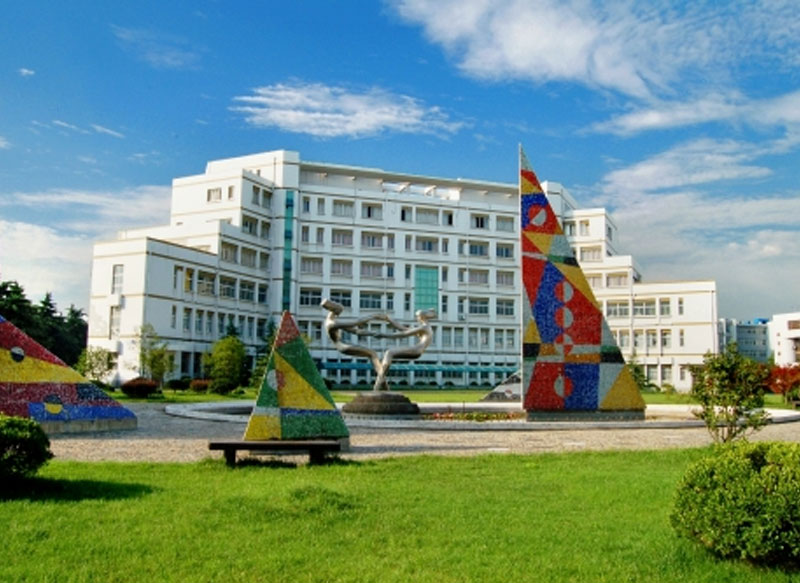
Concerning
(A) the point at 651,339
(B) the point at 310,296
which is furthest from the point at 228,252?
(A) the point at 651,339

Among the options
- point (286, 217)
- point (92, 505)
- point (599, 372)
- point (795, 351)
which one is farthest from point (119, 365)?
point (795, 351)

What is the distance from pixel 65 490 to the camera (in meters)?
8.34

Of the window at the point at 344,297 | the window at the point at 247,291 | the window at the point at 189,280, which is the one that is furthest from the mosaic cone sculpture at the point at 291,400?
the window at the point at 344,297

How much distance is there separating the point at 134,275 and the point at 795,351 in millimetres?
71603

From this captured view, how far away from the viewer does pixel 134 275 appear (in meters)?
48.3

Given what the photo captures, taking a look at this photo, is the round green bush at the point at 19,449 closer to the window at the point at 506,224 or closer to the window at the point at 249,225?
the window at the point at 249,225

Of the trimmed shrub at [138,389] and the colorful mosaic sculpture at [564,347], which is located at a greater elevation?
the colorful mosaic sculpture at [564,347]

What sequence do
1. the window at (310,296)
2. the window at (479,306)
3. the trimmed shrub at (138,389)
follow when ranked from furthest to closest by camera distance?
the window at (479,306), the window at (310,296), the trimmed shrub at (138,389)

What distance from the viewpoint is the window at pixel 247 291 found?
2323 inches

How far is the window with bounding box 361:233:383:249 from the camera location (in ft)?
213

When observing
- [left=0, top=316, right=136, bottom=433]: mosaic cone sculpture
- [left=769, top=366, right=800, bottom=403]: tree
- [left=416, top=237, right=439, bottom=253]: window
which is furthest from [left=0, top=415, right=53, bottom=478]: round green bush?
[left=416, top=237, right=439, bottom=253]: window

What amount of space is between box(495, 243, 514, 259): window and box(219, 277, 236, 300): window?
2427 centimetres

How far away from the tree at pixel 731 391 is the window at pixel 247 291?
49.0 metres

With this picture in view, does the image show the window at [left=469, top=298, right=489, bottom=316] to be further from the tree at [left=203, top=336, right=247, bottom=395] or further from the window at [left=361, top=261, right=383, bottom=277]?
the tree at [left=203, top=336, right=247, bottom=395]
